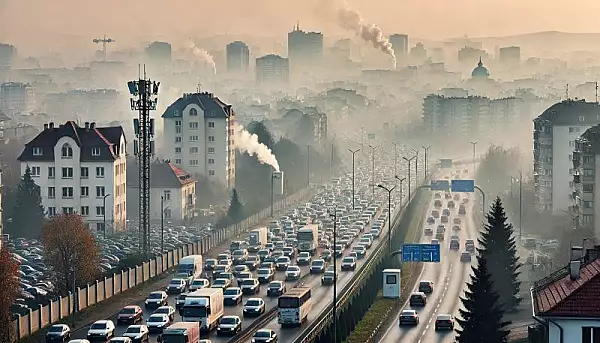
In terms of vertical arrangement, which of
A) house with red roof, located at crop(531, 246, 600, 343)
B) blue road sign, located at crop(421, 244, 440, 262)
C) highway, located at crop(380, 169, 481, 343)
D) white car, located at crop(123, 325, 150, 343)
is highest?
house with red roof, located at crop(531, 246, 600, 343)

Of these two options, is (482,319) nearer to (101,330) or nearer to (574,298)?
(574,298)

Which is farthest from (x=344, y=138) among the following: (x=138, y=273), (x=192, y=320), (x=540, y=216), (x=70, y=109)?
(x=192, y=320)

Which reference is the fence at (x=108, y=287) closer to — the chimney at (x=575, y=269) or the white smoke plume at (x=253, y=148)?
the chimney at (x=575, y=269)

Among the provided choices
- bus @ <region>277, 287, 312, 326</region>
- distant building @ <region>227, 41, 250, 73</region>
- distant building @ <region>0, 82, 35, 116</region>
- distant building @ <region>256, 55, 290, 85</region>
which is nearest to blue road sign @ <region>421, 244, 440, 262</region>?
bus @ <region>277, 287, 312, 326</region>

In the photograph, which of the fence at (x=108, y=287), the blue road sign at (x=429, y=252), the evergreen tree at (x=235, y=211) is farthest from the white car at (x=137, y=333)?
the evergreen tree at (x=235, y=211)

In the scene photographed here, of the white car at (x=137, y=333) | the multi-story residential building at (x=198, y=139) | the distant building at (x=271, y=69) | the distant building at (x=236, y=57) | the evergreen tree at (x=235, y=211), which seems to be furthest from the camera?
the distant building at (x=271, y=69)

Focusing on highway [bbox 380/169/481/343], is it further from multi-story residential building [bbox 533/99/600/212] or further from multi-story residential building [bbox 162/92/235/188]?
multi-story residential building [bbox 162/92/235/188]
